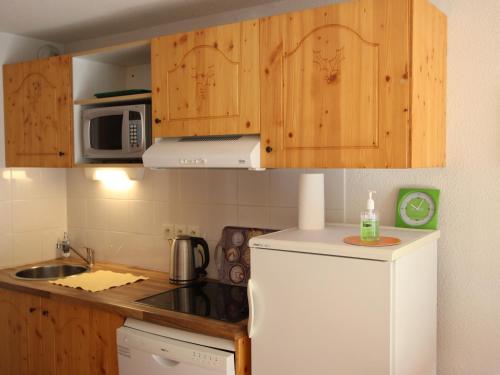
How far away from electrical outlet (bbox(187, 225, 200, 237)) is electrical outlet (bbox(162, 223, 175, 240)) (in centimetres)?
12

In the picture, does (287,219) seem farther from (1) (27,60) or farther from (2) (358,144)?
(1) (27,60)

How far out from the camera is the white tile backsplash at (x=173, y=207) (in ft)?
8.51

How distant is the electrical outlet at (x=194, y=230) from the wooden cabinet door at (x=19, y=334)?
88 centimetres

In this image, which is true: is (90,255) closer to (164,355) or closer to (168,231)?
(168,231)

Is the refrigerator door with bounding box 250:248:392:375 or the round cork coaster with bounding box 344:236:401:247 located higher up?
the round cork coaster with bounding box 344:236:401:247

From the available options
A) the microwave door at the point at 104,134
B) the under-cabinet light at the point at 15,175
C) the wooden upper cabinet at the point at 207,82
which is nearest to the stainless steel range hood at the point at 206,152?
the wooden upper cabinet at the point at 207,82

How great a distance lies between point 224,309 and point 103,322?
62cm

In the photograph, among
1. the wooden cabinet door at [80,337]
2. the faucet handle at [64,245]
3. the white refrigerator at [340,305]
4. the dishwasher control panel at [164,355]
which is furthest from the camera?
the faucet handle at [64,245]

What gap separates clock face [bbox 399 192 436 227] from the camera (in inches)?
86.3

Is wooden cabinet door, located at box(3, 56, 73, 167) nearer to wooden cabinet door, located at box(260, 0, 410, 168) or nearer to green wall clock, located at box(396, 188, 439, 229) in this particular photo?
wooden cabinet door, located at box(260, 0, 410, 168)

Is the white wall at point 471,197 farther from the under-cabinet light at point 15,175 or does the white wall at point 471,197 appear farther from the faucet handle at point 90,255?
the under-cabinet light at point 15,175

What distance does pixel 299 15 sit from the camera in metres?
2.02

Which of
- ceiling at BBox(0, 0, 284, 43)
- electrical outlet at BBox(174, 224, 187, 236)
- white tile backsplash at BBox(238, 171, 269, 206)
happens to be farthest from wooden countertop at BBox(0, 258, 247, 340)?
ceiling at BBox(0, 0, 284, 43)

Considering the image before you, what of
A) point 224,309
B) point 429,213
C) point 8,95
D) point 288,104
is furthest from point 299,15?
point 8,95
